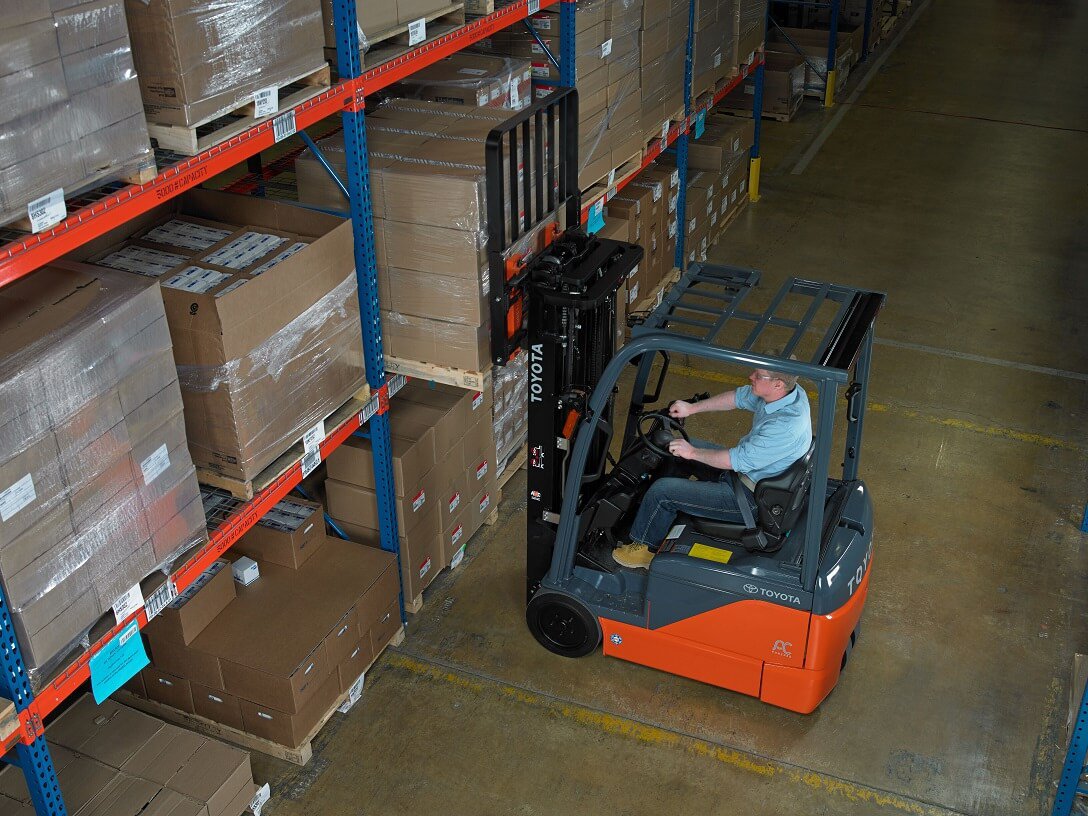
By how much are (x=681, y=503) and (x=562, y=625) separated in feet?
3.27

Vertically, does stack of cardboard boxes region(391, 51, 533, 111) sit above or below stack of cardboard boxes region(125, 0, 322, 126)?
below

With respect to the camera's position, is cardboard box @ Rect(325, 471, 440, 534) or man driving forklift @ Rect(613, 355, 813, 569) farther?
cardboard box @ Rect(325, 471, 440, 534)

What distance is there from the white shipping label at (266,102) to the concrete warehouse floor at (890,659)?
3080mm

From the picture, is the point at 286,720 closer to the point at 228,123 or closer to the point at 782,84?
the point at 228,123

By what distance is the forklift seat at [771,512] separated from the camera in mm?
5043

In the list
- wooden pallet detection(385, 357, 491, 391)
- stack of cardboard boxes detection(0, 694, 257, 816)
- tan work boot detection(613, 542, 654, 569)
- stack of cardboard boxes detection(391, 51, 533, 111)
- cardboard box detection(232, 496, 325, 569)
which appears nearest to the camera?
stack of cardboard boxes detection(0, 694, 257, 816)

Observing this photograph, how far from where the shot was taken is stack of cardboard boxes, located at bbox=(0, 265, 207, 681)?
3.32m

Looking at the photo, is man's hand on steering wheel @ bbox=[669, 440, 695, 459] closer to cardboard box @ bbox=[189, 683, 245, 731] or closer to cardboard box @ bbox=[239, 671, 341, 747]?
cardboard box @ bbox=[239, 671, 341, 747]

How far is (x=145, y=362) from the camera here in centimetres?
373

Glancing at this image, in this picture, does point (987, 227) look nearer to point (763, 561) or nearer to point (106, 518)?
point (763, 561)

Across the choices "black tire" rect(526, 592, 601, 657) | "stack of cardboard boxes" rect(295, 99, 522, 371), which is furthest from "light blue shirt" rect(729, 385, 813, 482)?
"stack of cardboard boxes" rect(295, 99, 522, 371)

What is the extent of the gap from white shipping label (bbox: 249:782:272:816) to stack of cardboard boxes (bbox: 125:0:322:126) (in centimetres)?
298

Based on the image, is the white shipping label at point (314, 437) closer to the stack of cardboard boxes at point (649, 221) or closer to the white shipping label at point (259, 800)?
the white shipping label at point (259, 800)

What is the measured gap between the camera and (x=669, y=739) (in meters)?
5.52
